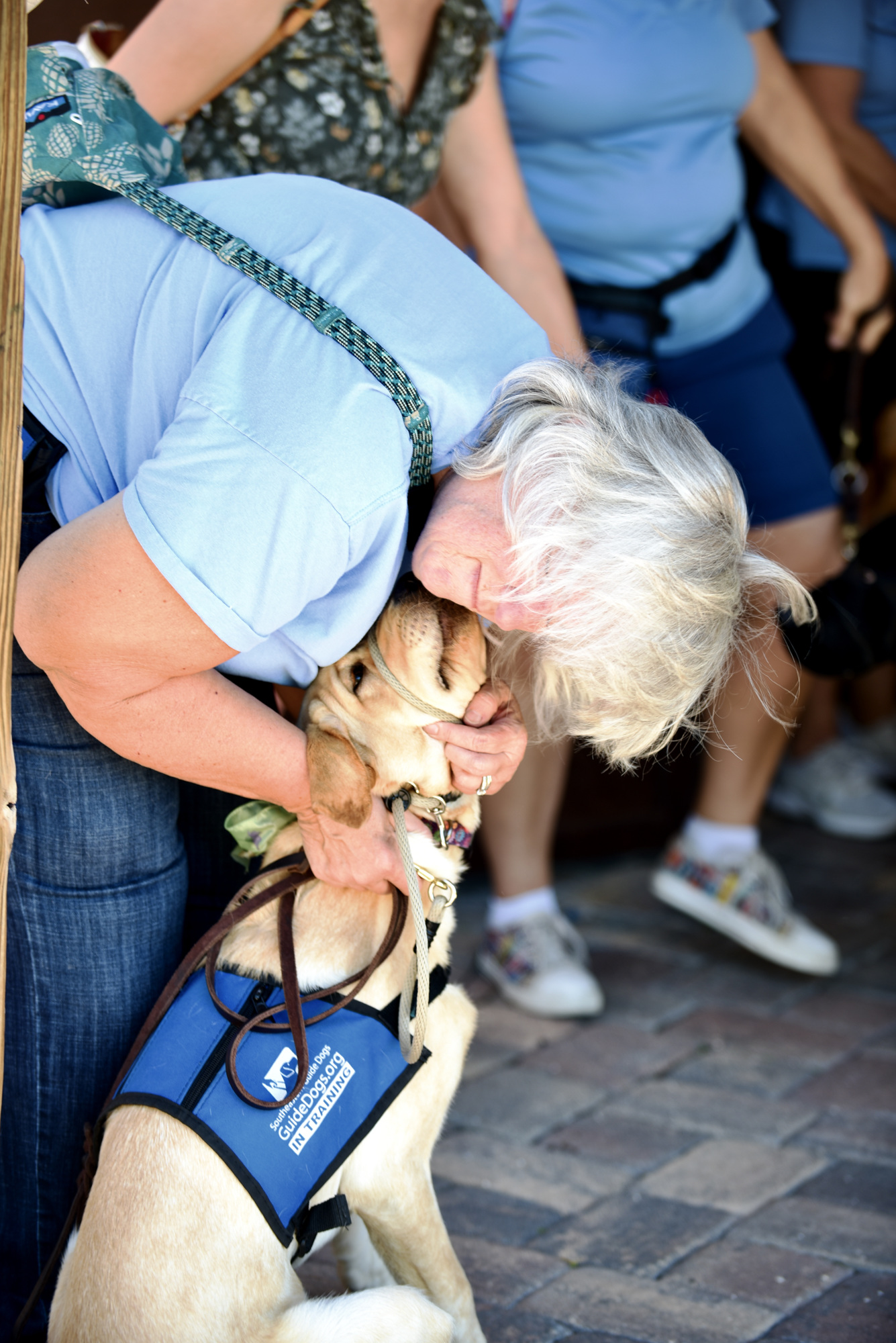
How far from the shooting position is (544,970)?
309 centimetres

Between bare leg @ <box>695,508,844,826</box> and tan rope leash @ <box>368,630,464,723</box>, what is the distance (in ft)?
4.65

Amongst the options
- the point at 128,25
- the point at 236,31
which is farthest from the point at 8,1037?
the point at 128,25

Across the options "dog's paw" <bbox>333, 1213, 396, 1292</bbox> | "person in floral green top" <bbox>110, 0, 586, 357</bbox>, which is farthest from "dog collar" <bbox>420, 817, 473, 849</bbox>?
"person in floral green top" <bbox>110, 0, 586, 357</bbox>

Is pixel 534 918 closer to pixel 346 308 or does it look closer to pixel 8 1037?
pixel 8 1037

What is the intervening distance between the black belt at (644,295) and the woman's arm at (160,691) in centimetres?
150

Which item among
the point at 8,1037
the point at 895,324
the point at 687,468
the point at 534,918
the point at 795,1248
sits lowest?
the point at 534,918

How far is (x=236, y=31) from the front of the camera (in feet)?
6.50

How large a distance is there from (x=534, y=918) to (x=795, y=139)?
2206 millimetres

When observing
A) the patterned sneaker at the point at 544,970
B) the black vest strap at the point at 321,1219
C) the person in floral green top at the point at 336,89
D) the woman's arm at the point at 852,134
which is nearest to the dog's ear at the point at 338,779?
the black vest strap at the point at 321,1219

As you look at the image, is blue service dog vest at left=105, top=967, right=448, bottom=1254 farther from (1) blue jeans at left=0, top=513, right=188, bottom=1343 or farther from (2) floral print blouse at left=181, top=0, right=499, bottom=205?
(2) floral print blouse at left=181, top=0, right=499, bottom=205

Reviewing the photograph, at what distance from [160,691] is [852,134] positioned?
10.5 feet

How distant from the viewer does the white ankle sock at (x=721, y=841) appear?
10.9ft

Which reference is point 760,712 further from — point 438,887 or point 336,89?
point 336,89

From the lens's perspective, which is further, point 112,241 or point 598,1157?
point 598,1157
